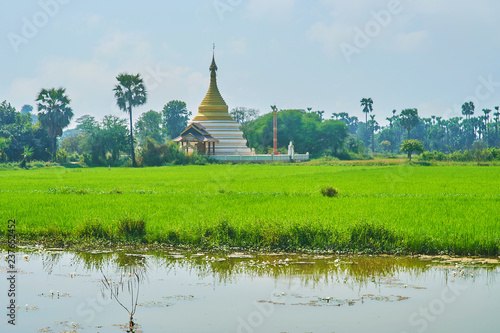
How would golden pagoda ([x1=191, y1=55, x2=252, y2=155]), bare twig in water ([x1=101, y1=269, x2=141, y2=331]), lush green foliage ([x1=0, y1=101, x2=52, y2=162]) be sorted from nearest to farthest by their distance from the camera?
bare twig in water ([x1=101, y1=269, x2=141, y2=331]) < lush green foliage ([x1=0, y1=101, x2=52, y2=162]) < golden pagoda ([x1=191, y1=55, x2=252, y2=155])

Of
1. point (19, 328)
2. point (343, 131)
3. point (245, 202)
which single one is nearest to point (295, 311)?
point (19, 328)

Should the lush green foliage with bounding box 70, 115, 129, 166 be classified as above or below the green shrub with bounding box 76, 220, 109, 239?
above

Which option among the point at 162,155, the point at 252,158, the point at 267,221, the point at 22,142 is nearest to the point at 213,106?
the point at 252,158

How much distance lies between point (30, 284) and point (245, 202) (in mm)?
8932

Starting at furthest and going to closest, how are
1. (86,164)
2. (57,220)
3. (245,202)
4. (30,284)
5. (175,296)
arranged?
(86,164) < (245,202) < (57,220) < (30,284) < (175,296)

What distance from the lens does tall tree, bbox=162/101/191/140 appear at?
314ft

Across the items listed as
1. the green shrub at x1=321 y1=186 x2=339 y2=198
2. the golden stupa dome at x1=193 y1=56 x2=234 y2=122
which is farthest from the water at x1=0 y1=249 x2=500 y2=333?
the golden stupa dome at x1=193 y1=56 x2=234 y2=122

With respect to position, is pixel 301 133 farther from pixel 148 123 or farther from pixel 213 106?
pixel 148 123

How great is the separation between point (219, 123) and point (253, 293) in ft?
182

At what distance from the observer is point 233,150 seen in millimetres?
61969

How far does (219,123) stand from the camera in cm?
6381

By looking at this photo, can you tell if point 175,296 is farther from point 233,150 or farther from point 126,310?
point 233,150

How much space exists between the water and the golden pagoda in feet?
166

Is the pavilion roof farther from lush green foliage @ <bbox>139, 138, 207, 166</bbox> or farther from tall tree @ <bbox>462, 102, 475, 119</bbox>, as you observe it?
tall tree @ <bbox>462, 102, 475, 119</bbox>
